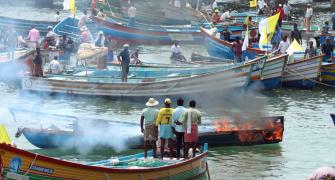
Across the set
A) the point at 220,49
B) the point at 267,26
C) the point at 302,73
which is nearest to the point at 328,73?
the point at 302,73

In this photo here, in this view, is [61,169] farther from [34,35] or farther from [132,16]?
[132,16]

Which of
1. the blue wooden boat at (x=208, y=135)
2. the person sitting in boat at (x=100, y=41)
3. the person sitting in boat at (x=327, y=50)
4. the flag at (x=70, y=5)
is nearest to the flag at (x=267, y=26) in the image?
the person sitting in boat at (x=327, y=50)

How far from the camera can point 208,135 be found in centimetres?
2559

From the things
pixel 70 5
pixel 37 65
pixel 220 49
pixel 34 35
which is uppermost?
pixel 70 5

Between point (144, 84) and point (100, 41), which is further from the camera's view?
point (100, 41)

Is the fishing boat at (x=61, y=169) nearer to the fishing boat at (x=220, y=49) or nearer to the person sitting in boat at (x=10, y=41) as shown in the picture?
the fishing boat at (x=220, y=49)

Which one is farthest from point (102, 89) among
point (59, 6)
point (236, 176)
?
point (59, 6)

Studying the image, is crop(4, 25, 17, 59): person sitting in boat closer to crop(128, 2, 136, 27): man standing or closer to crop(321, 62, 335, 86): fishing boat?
crop(128, 2, 136, 27): man standing

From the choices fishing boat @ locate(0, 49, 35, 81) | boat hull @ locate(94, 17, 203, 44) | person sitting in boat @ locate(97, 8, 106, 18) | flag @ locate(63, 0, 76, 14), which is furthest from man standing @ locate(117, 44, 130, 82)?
person sitting in boat @ locate(97, 8, 106, 18)

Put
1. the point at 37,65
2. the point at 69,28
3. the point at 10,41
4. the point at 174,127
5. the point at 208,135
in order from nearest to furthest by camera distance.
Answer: the point at 174,127, the point at 208,135, the point at 37,65, the point at 10,41, the point at 69,28

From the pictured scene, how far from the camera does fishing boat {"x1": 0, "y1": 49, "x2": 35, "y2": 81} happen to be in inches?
1480

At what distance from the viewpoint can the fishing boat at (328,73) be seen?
1464 inches

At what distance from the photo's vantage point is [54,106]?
109 feet

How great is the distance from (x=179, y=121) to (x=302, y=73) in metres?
15.6
